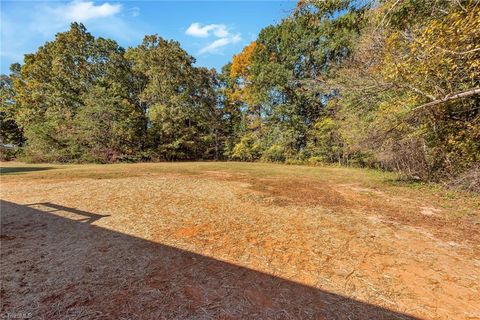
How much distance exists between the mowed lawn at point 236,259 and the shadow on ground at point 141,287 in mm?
11

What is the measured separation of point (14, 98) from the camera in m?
21.7

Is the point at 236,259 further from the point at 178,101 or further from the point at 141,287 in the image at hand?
the point at 178,101

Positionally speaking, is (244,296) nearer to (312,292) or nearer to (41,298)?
(312,292)

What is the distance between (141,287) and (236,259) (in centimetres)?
104

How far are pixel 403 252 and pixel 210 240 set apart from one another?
8.21 ft

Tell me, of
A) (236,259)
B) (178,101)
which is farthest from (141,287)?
(178,101)

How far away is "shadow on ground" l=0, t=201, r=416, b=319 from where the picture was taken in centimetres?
179

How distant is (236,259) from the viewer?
2.67 metres

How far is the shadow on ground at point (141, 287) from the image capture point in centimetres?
179

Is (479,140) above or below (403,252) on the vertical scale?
above

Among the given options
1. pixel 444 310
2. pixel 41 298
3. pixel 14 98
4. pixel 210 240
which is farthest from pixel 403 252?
pixel 14 98

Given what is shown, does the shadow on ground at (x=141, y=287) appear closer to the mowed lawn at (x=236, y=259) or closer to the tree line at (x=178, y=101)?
the mowed lawn at (x=236, y=259)

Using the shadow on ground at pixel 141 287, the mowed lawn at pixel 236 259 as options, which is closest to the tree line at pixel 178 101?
the mowed lawn at pixel 236 259

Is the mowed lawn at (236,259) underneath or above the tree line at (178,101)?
underneath
